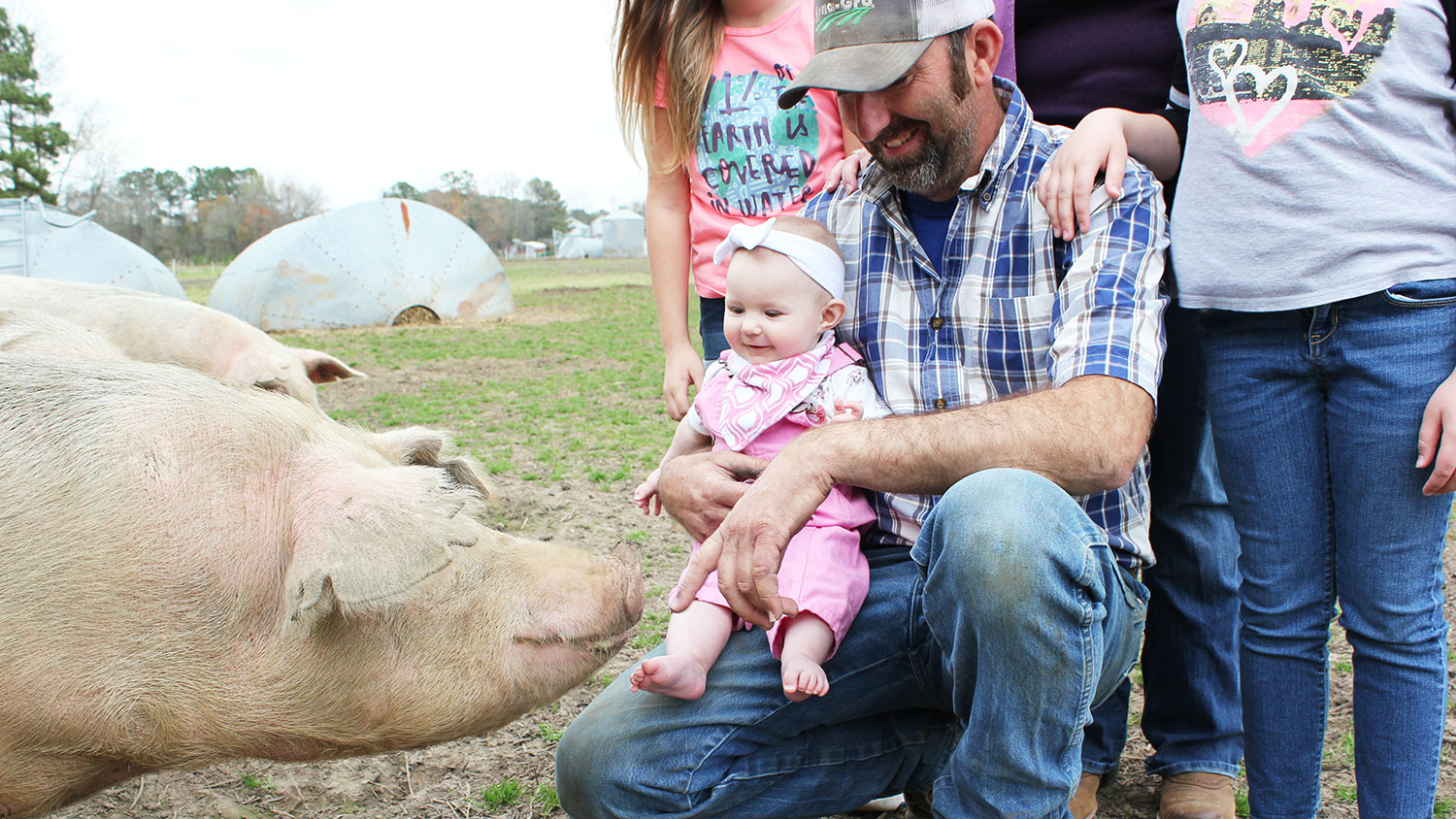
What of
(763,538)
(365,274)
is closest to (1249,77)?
(763,538)

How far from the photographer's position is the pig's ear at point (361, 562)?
1539mm

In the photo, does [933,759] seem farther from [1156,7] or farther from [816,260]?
[1156,7]

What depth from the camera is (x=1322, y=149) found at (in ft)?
6.88

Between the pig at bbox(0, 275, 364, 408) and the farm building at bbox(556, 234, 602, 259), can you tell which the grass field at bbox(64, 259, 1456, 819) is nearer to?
the pig at bbox(0, 275, 364, 408)

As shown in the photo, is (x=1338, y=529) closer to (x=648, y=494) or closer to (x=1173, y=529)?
(x=1173, y=529)

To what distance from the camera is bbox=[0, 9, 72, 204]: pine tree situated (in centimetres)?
3378

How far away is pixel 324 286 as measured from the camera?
15883 mm

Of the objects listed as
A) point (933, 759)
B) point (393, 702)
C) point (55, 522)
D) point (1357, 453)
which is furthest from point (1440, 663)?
point (55, 522)

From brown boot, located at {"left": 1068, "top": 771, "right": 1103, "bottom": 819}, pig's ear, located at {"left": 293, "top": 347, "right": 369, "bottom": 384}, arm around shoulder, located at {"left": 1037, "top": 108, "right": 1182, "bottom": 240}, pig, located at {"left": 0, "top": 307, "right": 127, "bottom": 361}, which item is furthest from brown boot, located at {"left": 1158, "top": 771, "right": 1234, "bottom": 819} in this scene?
pig's ear, located at {"left": 293, "top": 347, "right": 369, "bottom": 384}

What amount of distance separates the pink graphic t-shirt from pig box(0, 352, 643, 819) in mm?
1625

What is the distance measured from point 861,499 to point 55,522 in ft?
4.92

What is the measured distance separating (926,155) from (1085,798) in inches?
60.7

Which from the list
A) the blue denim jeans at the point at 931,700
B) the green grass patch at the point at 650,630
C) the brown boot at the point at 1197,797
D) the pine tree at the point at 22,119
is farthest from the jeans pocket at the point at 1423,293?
the pine tree at the point at 22,119

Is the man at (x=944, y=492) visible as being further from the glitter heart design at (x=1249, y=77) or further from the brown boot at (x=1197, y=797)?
the brown boot at (x=1197, y=797)
